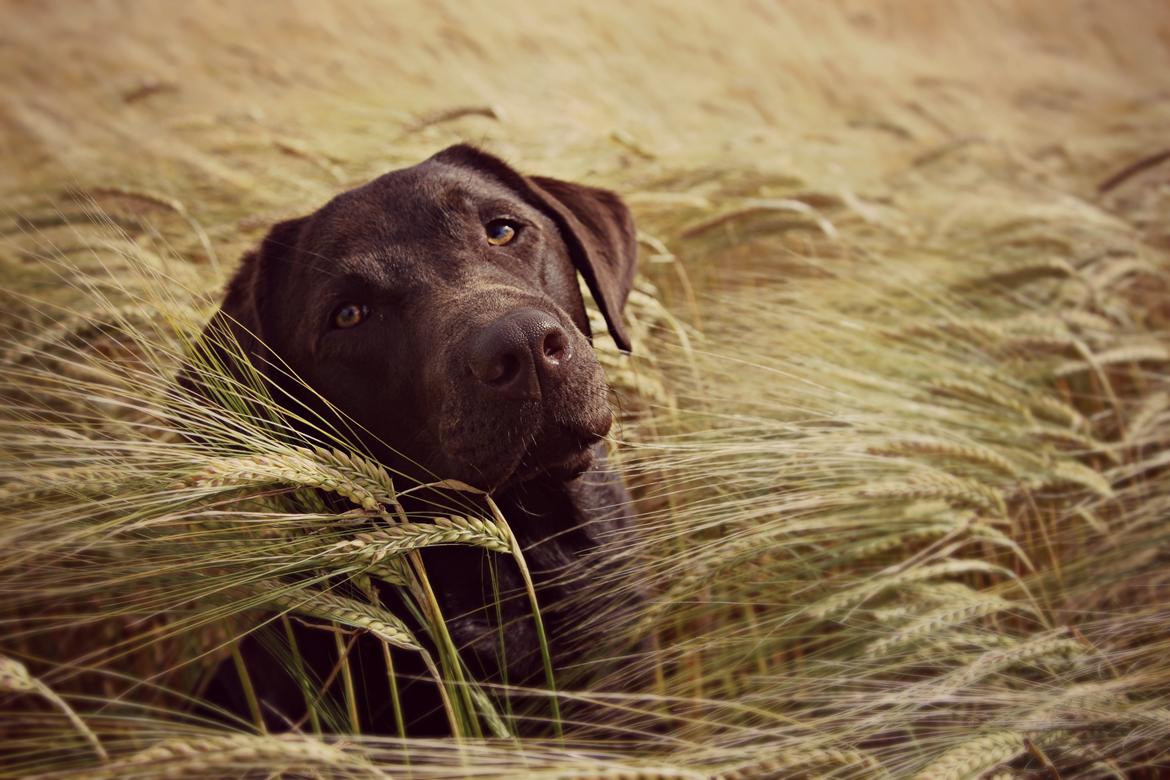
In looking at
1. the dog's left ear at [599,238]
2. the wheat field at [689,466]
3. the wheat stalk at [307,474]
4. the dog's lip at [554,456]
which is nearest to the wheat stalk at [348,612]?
the wheat field at [689,466]

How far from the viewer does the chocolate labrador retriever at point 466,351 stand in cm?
167

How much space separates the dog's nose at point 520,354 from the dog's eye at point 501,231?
1.82ft

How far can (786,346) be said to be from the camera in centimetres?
222

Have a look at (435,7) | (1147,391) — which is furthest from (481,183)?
(435,7)

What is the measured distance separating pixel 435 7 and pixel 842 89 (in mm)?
3168

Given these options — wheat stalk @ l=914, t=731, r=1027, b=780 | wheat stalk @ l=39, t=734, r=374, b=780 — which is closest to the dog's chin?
wheat stalk @ l=39, t=734, r=374, b=780

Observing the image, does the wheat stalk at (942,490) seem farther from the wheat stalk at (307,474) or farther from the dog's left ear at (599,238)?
the wheat stalk at (307,474)

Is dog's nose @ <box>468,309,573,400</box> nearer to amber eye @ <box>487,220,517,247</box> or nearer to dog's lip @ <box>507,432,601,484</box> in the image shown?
dog's lip @ <box>507,432,601,484</box>

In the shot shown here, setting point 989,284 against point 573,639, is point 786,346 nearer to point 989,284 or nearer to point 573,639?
point 573,639

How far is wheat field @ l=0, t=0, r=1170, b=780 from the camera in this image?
4.25ft

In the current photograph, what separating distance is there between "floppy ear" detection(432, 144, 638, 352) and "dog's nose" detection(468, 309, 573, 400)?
45 centimetres

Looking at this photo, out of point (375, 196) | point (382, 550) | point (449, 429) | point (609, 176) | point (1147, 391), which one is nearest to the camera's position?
point (382, 550)

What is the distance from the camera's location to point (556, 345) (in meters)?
1.63

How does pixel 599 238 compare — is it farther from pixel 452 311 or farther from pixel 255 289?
pixel 255 289
